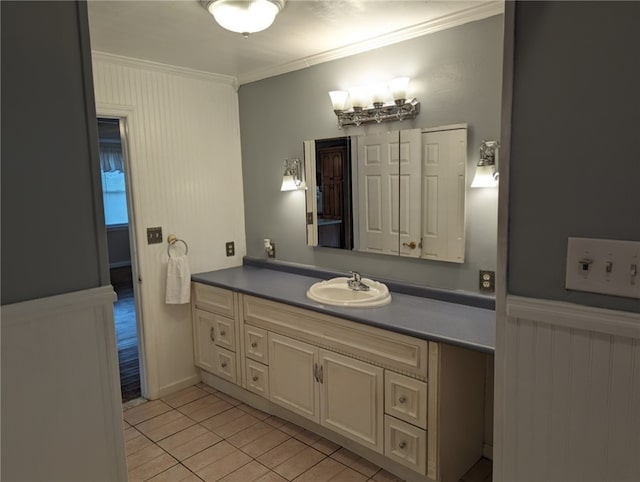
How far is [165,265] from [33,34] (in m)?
2.40

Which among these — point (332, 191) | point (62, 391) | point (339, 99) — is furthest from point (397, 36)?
point (62, 391)

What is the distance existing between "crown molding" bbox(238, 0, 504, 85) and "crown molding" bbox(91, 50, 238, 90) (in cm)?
20

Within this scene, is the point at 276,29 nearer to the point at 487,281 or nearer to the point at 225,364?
the point at 487,281

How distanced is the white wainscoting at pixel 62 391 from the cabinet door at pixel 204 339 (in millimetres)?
2060

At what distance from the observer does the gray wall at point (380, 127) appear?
88.8 inches

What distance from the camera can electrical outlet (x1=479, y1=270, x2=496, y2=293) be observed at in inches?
90.7

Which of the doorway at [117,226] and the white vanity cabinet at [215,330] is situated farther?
the doorway at [117,226]

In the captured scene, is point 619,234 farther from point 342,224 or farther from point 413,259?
point 342,224

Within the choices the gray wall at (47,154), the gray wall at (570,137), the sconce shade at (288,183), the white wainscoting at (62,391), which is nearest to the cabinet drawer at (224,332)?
the sconce shade at (288,183)

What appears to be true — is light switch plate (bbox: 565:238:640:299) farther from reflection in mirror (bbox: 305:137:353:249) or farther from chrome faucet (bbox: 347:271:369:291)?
reflection in mirror (bbox: 305:137:353:249)

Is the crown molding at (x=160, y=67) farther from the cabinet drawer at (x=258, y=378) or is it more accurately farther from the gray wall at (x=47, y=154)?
the cabinet drawer at (x=258, y=378)

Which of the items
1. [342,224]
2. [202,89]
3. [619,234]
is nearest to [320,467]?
[342,224]

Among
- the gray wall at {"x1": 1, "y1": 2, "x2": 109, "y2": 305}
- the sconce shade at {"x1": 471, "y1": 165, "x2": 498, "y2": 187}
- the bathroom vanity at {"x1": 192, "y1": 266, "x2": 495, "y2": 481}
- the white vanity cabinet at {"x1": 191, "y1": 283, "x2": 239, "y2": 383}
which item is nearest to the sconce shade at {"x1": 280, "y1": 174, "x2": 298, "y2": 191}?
the bathroom vanity at {"x1": 192, "y1": 266, "x2": 495, "y2": 481}

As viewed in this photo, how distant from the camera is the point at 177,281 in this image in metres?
3.19
